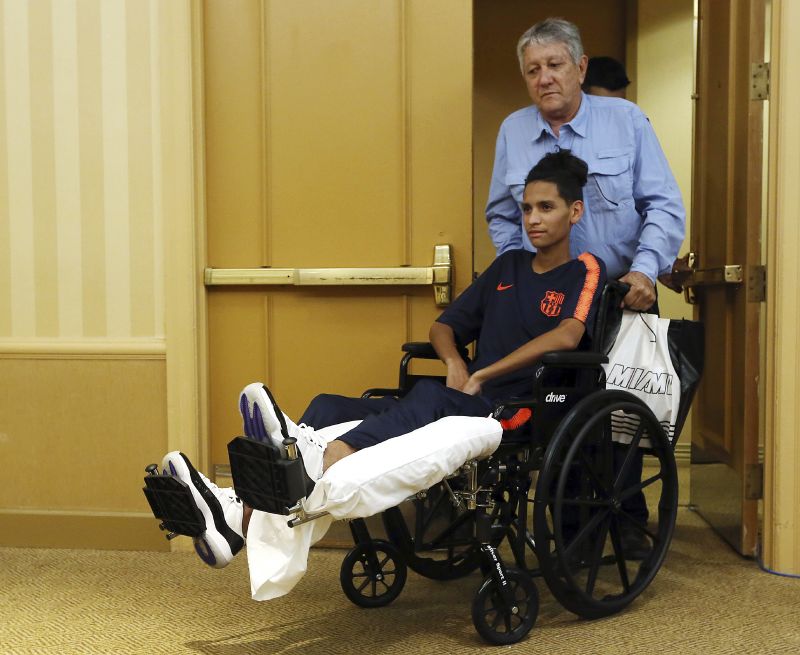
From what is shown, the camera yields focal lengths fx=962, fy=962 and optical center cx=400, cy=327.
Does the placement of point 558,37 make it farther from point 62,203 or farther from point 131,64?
point 62,203

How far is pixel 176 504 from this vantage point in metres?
1.96

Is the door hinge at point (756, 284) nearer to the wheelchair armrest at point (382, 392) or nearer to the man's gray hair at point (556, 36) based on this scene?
the man's gray hair at point (556, 36)

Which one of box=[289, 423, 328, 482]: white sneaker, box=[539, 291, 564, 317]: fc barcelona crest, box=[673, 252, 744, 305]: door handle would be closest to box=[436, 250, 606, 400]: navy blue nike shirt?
box=[539, 291, 564, 317]: fc barcelona crest

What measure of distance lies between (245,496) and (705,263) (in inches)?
78.6

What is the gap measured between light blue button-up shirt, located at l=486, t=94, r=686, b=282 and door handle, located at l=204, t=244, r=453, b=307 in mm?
337

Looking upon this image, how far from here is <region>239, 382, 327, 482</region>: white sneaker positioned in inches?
71.1

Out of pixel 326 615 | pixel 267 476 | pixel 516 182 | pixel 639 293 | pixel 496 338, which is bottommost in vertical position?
pixel 326 615

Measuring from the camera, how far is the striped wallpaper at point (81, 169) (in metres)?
2.95

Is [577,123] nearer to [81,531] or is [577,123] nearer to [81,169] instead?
[81,169]

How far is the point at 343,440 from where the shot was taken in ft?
6.58

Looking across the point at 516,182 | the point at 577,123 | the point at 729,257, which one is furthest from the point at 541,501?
the point at 729,257

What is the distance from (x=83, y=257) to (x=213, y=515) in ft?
4.41

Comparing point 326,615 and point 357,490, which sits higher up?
point 357,490

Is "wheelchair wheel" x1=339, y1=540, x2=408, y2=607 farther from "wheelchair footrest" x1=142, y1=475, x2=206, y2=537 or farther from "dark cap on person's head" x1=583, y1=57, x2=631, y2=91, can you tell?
"dark cap on person's head" x1=583, y1=57, x2=631, y2=91
